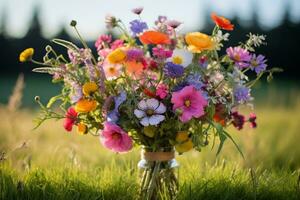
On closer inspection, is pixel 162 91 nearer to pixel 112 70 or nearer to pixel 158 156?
pixel 112 70

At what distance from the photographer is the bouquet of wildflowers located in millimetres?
2047

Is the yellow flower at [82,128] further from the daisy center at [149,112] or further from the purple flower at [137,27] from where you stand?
the purple flower at [137,27]

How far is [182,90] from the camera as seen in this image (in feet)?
6.57

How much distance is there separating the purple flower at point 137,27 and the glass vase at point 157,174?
53cm

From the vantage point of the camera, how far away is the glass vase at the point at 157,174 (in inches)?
90.4

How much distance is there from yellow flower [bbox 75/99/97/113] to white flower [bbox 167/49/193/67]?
36 cm

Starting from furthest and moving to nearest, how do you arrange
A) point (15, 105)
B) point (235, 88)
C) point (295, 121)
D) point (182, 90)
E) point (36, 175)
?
point (295, 121), point (15, 105), point (36, 175), point (235, 88), point (182, 90)

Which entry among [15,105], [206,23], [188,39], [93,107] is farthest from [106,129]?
[206,23]

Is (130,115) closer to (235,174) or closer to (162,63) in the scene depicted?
(162,63)

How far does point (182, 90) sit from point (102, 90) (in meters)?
0.33

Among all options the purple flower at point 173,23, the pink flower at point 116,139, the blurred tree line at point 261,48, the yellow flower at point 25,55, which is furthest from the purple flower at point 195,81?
the blurred tree line at point 261,48

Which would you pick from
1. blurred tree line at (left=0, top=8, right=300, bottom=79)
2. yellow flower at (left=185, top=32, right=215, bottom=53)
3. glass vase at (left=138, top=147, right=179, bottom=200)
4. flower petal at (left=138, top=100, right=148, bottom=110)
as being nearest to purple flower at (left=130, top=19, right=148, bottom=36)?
yellow flower at (left=185, top=32, right=215, bottom=53)

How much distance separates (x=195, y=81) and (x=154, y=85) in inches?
6.7

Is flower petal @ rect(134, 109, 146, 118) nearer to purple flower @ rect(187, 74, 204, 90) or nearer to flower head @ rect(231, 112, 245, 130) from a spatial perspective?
purple flower @ rect(187, 74, 204, 90)
